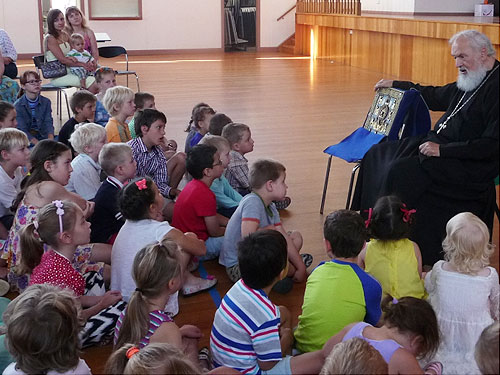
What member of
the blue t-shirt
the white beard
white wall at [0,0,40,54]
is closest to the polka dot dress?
the blue t-shirt

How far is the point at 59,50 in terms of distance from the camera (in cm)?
702

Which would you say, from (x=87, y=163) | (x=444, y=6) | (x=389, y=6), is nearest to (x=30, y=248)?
(x=87, y=163)

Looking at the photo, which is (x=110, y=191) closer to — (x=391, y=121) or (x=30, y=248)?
(x=30, y=248)

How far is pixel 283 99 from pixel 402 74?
2.90 metres

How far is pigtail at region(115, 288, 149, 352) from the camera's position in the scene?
2236 mm

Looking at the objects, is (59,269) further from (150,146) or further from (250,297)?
(150,146)

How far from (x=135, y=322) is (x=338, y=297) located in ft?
2.44

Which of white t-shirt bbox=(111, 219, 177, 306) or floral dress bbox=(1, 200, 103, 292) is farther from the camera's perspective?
floral dress bbox=(1, 200, 103, 292)

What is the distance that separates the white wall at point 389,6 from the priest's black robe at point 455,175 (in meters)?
9.26

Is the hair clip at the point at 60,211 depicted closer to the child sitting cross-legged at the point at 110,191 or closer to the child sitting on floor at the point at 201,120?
the child sitting cross-legged at the point at 110,191

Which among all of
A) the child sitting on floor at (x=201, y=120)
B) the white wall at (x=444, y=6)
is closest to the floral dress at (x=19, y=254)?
the child sitting on floor at (x=201, y=120)

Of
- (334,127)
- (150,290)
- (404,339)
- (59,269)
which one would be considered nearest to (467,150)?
(404,339)

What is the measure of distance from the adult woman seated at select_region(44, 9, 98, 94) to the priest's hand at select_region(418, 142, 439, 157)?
442cm

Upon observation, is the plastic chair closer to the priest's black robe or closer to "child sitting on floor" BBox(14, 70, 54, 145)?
the priest's black robe
